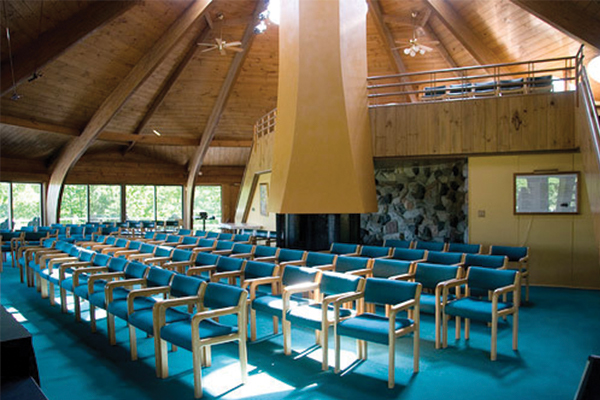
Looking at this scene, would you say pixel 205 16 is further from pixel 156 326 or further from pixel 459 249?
pixel 156 326

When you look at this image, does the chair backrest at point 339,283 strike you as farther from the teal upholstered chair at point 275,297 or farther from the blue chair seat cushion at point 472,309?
the blue chair seat cushion at point 472,309

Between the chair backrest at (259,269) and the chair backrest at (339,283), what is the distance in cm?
69

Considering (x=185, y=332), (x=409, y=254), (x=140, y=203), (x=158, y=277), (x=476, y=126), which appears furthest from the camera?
(x=140, y=203)

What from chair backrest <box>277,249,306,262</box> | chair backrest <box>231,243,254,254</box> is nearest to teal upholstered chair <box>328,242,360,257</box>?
chair backrest <box>277,249,306,262</box>

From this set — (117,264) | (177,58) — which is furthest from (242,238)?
(177,58)

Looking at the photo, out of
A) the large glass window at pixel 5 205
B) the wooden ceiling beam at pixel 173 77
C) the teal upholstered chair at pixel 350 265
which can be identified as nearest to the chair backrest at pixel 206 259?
the teal upholstered chair at pixel 350 265

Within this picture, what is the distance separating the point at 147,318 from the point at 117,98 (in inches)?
353

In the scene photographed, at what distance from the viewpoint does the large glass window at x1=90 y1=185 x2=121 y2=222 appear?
15.8 meters

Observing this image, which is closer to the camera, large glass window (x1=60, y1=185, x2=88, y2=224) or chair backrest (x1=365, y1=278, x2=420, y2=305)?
chair backrest (x1=365, y1=278, x2=420, y2=305)

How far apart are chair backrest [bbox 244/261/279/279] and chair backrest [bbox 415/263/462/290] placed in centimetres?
167

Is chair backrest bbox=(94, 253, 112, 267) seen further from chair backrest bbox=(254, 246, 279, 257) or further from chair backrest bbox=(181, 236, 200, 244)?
chair backrest bbox=(181, 236, 200, 244)

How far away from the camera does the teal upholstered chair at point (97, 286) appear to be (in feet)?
15.5

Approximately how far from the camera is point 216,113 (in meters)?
13.7

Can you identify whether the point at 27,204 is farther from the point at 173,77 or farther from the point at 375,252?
the point at 375,252
